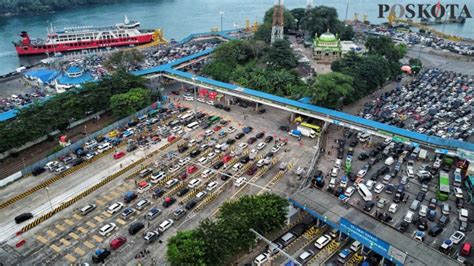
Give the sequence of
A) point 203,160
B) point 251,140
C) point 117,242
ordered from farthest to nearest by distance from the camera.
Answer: point 251,140
point 203,160
point 117,242

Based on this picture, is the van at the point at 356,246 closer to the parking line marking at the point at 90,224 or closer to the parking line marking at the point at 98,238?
the parking line marking at the point at 98,238

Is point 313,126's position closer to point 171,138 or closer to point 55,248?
point 171,138

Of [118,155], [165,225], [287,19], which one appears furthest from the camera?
[287,19]

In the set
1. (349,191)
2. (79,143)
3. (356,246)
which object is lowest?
(356,246)

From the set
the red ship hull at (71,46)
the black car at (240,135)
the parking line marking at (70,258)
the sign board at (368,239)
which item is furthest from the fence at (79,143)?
the red ship hull at (71,46)

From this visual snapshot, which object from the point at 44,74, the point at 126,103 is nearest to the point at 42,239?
the point at 126,103

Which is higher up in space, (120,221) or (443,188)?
(443,188)

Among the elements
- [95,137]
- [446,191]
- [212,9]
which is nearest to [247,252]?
[446,191]

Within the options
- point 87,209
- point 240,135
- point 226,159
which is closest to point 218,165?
point 226,159

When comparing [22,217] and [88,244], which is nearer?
[88,244]
